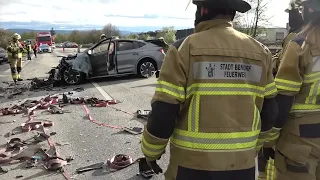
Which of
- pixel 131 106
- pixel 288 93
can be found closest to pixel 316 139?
pixel 288 93

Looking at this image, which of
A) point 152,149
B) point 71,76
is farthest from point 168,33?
point 152,149

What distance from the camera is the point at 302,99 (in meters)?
2.46

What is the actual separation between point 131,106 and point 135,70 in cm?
559

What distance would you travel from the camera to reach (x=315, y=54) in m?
2.34

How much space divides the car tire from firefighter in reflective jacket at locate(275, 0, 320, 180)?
11328mm

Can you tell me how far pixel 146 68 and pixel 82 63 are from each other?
2529 millimetres

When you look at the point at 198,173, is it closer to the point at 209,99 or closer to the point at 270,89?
the point at 209,99

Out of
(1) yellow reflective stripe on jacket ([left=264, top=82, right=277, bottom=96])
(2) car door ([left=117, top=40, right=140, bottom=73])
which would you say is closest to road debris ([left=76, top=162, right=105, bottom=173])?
(1) yellow reflective stripe on jacket ([left=264, top=82, right=277, bottom=96])

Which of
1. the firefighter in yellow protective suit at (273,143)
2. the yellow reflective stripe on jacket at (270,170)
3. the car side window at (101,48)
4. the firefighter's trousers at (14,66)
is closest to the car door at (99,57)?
the car side window at (101,48)

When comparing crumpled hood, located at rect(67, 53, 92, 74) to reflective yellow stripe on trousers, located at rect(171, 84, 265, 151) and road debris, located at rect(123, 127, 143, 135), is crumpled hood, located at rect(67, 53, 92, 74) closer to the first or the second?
road debris, located at rect(123, 127, 143, 135)

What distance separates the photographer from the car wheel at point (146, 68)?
14234 millimetres

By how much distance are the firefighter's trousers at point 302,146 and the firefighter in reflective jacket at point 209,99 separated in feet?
1.83

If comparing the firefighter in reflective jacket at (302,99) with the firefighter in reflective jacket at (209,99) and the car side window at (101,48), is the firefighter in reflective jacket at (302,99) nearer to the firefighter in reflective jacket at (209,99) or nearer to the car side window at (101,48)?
the firefighter in reflective jacket at (209,99)

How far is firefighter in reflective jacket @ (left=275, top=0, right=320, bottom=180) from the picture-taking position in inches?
93.0
